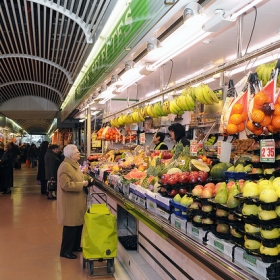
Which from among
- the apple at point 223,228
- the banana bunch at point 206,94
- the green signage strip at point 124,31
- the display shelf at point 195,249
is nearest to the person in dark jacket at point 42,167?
the green signage strip at point 124,31

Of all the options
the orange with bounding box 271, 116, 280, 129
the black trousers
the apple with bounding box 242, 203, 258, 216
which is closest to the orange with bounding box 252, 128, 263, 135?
the orange with bounding box 271, 116, 280, 129

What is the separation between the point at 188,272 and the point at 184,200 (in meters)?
0.70

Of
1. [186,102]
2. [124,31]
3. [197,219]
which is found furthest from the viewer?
[124,31]

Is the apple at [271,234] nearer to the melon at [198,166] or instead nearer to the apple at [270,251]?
the apple at [270,251]

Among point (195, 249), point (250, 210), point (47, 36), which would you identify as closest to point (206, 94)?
point (195, 249)

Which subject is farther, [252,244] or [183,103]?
[183,103]

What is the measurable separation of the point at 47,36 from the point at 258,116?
302 inches

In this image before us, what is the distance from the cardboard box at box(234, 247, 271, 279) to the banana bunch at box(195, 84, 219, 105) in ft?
6.18

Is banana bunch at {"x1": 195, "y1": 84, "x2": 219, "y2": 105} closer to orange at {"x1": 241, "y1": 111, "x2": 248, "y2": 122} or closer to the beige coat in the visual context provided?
orange at {"x1": 241, "y1": 111, "x2": 248, "y2": 122}

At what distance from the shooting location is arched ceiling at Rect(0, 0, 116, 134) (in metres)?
6.62

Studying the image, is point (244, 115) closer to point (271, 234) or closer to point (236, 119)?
point (236, 119)

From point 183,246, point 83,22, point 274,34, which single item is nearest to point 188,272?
point 183,246

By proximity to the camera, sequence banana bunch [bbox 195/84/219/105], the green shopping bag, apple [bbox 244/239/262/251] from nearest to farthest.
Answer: apple [bbox 244/239/262/251] < banana bunch [bbox 195/84/219/105] < the green shopping bag

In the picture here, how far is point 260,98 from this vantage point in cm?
232
